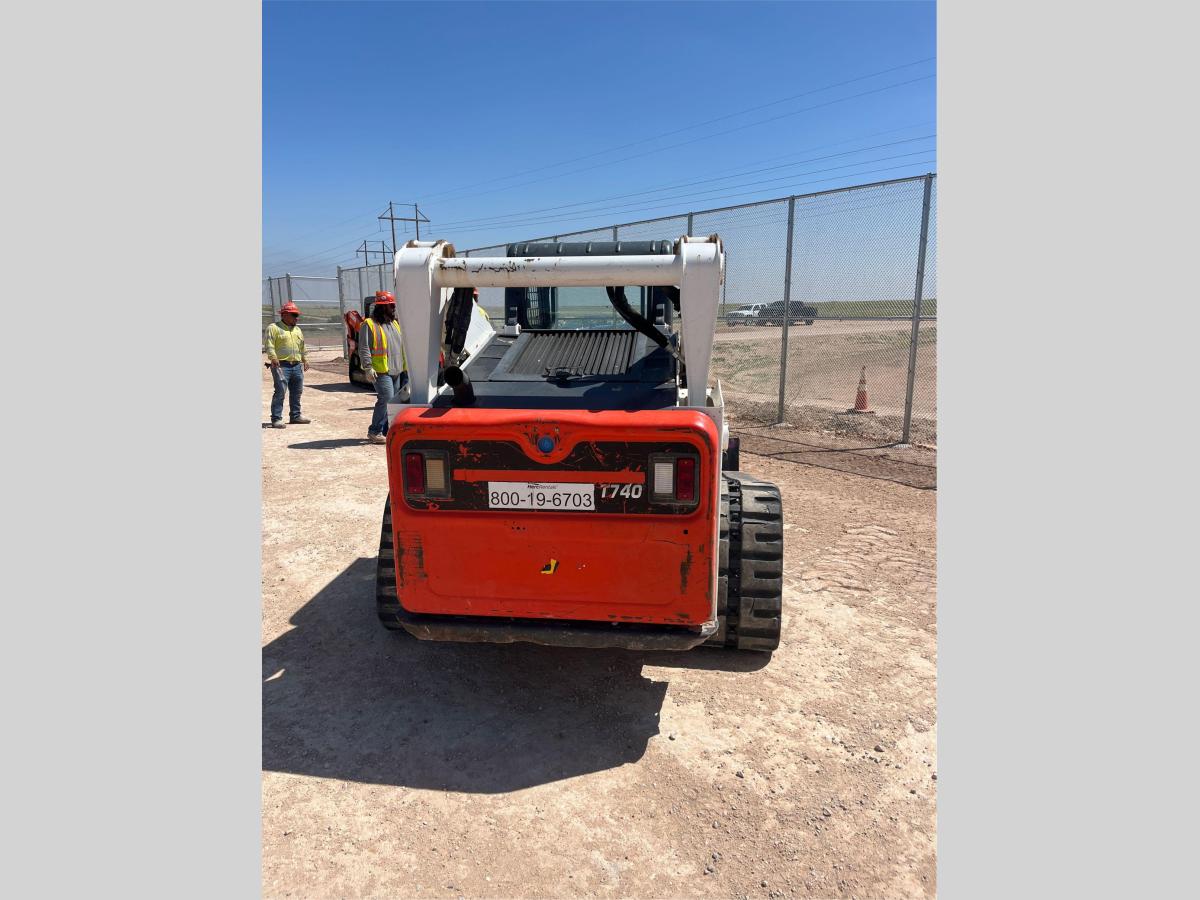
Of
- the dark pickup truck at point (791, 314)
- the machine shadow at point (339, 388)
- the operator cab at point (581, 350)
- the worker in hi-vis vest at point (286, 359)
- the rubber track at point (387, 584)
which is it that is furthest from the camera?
the machine shadow at point (339, 388)

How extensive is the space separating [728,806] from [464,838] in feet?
3.33

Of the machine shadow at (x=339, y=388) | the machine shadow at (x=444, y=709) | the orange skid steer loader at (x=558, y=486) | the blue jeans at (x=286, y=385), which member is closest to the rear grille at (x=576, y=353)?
the orange skid steer loader at (x=558, y=486)

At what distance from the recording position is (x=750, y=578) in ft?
11.3

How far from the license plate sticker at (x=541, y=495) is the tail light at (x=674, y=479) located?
0.26 m

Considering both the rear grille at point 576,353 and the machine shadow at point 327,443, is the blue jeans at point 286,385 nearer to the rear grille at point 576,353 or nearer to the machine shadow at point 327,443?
the machine shadow at point 327,443

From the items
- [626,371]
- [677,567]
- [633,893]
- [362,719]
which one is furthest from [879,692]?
[362,719]

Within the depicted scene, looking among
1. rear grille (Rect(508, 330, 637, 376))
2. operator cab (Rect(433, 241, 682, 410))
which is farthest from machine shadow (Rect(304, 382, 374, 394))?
rear grille (Rect(508, 330, 637, 376))

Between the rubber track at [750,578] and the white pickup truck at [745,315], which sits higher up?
the white pickup truck at [745,315]

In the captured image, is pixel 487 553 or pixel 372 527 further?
pixel 372 527

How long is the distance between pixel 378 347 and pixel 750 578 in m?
6.85

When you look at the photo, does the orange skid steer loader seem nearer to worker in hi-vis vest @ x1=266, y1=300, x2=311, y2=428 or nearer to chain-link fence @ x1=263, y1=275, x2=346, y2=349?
worker in hi-vis vest @ x1=266, y1=300, x2=311, y2=428

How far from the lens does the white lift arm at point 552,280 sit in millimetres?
2883

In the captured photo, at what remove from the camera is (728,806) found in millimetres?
2699

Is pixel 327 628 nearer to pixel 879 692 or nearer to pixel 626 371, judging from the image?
pixel 626 371
